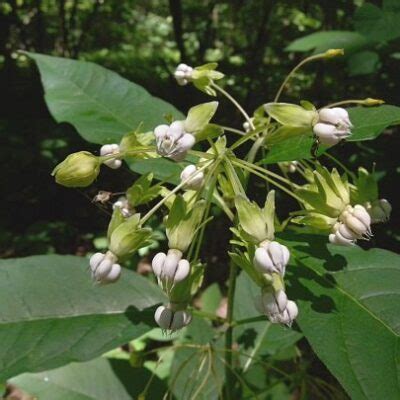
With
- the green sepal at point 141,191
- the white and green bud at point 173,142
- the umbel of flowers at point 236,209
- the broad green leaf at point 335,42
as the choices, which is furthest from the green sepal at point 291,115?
the broad green leaf at point 335,42

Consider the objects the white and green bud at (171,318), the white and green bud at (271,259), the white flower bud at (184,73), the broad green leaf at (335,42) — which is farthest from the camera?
the broad green leaf at (335,42)

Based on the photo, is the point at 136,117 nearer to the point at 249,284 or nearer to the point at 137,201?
the point at 137,201

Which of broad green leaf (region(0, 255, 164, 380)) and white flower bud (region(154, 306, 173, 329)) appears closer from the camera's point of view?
white flower bud (region(154, 306, 173, 329))

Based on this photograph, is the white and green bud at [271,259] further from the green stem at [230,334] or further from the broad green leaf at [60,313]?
the broad green leaf at [60,313]

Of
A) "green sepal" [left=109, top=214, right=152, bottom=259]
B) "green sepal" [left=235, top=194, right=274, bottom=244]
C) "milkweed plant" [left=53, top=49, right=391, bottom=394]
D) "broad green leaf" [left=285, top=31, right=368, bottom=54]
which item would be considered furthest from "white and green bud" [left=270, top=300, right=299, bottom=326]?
"broad green leaf" [left=285, top=31, right=368, bottom=54]

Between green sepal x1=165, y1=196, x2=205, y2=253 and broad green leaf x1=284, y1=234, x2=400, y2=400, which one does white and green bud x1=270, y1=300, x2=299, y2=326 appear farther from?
green sepal x1=165, y1=196, x2=205, y2=253
